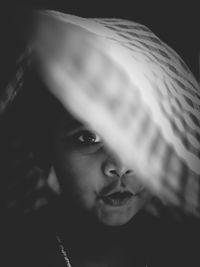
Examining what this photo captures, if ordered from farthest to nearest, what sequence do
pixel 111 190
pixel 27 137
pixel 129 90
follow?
pixel 27 137, pixel 111 190, pixel 129 90

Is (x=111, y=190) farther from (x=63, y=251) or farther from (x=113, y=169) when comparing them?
(x=63, y=251)

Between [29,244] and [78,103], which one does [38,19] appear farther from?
[29,244]

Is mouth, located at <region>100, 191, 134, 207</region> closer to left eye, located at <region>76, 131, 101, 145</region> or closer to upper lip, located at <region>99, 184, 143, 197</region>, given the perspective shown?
upper lip, located at <region>99, 184, 143, 197</region>

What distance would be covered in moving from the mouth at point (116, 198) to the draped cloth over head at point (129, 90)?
52 mm

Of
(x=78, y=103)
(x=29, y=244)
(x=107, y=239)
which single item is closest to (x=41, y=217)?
(x=29, y=244)

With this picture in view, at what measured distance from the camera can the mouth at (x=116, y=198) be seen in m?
0.81

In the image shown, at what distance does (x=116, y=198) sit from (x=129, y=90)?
0.80 ft

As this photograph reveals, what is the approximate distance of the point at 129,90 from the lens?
68cm

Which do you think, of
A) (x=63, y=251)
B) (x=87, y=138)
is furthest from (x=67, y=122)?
(x=63, y=251)

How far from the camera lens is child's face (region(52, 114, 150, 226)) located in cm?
81

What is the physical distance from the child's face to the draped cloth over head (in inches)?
1.5

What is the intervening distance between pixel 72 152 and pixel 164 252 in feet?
1.20

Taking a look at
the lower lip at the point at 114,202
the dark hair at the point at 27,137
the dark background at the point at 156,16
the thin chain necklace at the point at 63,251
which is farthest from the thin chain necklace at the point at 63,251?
the dark background at the point at 156,16

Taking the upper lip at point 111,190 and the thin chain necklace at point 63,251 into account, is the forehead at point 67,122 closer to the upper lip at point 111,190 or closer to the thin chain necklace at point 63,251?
the upper lip at point 111,190
